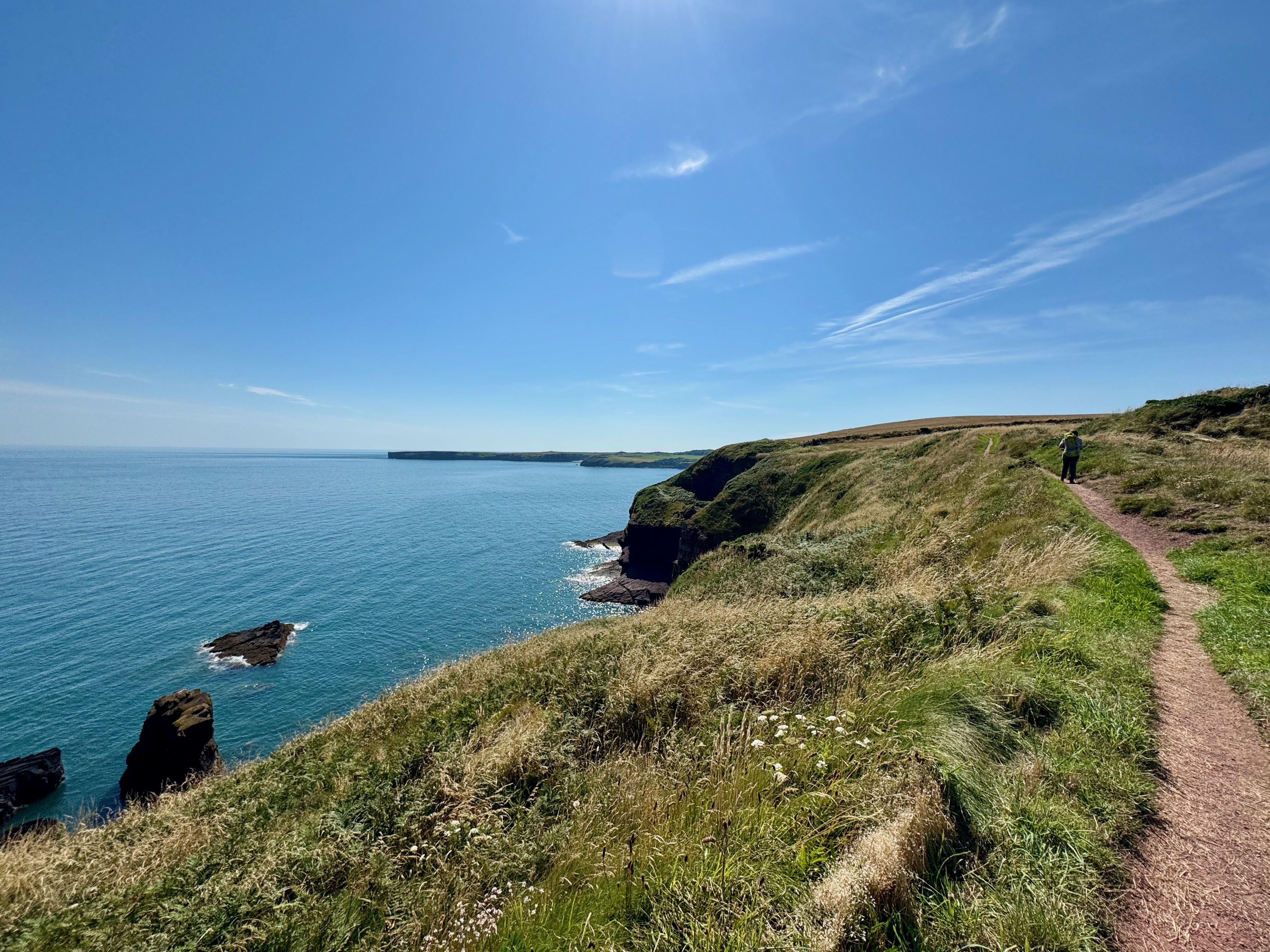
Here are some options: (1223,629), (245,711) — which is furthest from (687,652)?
(245,711)

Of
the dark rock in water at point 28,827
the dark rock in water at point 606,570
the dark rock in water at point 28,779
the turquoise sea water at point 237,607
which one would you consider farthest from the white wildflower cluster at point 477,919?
the dark rock in water at point 606,570

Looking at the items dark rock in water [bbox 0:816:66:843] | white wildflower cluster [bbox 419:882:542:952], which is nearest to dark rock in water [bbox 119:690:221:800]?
dark rock in water [bbox 0:816:66:843]

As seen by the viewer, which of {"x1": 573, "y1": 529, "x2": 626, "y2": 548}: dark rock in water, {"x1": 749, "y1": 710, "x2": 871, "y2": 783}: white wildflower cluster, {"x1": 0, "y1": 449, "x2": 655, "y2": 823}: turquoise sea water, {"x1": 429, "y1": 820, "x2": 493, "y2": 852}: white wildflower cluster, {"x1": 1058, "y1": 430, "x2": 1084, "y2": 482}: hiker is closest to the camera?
{"x1": 749, "y1": 710, "x2": 871, "y2": 783}: white wildflower cluster

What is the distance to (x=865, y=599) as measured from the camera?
32.8ft

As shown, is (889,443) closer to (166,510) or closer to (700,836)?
(700,836)

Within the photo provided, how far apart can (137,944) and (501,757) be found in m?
3.80

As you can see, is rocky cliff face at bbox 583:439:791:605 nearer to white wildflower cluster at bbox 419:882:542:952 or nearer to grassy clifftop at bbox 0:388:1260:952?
grassy clifftop at bbox 0:388:1260:952

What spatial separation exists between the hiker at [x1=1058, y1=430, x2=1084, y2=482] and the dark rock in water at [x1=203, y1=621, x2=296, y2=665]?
52834 millimetres

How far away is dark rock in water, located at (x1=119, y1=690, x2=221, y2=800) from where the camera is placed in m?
24.4

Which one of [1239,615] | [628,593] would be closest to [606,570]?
[628,593]

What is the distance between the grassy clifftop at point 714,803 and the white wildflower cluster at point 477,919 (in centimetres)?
3

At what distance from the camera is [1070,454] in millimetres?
20375

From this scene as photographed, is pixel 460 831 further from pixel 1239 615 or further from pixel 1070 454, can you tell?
pixel 1070 454

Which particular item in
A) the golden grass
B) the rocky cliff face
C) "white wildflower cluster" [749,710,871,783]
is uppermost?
the golden grass
